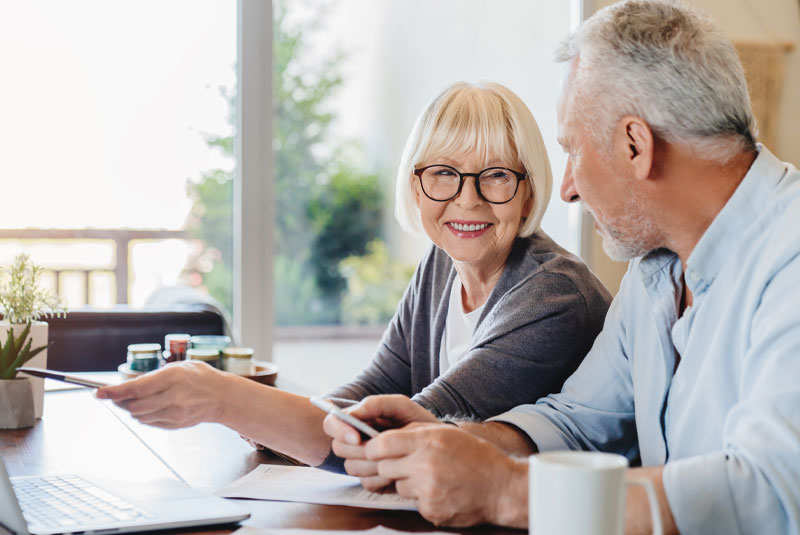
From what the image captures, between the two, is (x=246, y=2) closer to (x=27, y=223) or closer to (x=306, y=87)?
(x=306, y=87)

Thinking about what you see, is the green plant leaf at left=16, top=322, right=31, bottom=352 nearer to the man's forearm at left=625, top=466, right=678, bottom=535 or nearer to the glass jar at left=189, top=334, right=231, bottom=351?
the glass jar at left=189, top=334, right=231, bottom=351

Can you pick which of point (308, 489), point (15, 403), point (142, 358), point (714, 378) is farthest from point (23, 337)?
point (714, 378)

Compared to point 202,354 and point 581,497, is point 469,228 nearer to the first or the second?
point 202,354

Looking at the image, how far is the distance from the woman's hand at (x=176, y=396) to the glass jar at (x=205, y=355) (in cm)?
61

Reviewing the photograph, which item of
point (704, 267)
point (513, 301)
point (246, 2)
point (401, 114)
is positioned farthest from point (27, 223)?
point (704, 267)

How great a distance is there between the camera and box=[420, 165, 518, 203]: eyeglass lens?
5.57 ft

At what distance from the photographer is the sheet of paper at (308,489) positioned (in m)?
1.10

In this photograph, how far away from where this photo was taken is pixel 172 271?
3.19 m

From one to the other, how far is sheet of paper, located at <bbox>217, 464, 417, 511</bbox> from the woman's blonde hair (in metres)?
0.71

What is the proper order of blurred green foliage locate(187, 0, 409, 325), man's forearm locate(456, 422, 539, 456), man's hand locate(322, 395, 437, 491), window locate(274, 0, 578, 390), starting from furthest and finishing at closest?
window locate(274, 0, 578, 390) → blurred green foliage locate(187, 0, 409, 325) → man's forearm locate(456, 422, 539, 456) → man's hand locate(322, 395, 437, 491)

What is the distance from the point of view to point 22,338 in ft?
5.26

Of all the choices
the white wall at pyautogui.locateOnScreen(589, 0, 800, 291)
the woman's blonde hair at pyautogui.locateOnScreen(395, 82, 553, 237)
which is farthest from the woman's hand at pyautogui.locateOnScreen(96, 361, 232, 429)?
the white wall at pyautogui.locateOnScreen(589, 0, 800, 291)

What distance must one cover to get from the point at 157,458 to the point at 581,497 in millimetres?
813

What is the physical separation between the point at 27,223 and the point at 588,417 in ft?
7.52
